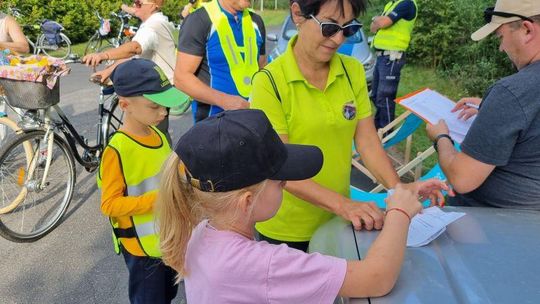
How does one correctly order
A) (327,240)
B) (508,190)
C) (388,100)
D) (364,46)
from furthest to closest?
(364,46)
(388,100)
(508,190)
(327,240)

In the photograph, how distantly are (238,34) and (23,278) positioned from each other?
215cm

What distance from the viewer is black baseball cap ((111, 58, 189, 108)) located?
2.08 meters

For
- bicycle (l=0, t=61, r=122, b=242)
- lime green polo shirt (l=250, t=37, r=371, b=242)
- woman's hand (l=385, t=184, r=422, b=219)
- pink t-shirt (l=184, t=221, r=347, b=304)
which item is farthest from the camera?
bicycle (l=0, t=61, r=122, b=242)

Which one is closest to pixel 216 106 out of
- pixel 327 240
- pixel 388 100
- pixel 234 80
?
pixel 234 80

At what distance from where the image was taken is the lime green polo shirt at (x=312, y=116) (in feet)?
5.54

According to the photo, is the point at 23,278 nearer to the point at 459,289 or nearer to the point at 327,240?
the point at 327,240

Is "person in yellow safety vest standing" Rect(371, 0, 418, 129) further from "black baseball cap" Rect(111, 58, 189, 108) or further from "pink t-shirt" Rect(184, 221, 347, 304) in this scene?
"pink t-shirt" Rect(184, 221, 347, 304)

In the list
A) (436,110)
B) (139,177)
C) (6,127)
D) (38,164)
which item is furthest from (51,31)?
(436,110)

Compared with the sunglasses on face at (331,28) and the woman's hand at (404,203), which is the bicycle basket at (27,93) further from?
the woman's hand at (404,203)

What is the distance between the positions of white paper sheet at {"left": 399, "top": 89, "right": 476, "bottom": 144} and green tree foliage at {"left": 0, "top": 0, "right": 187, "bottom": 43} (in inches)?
455

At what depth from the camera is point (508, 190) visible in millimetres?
1631

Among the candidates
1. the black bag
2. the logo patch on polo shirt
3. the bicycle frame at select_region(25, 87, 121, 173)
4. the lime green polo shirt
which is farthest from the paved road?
the black bag

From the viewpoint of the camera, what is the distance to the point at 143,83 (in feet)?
6.84

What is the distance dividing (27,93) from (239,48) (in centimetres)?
A: 168
